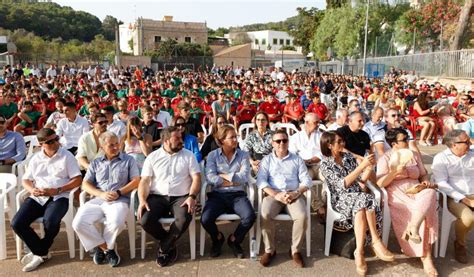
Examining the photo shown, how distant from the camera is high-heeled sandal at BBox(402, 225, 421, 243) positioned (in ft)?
11.4

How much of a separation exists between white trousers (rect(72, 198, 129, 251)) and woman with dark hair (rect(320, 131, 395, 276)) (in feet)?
6.55

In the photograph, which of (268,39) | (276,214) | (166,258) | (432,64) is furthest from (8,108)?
(268,39)

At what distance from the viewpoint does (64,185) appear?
3891mm

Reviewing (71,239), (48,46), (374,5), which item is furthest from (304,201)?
(48,46)

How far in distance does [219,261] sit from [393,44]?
33498 millimetres

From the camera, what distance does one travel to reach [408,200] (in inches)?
148

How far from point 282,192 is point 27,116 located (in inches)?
234

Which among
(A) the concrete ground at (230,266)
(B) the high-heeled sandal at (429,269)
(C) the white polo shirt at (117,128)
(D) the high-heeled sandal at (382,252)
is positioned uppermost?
(C) the white polo shirt at (117,128)

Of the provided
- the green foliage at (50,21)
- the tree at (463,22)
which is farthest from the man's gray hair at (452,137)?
the green foliage at (50,21)

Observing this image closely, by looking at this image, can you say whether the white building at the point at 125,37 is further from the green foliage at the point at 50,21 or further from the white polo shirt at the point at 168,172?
the white polo shirt at the point at 168,172

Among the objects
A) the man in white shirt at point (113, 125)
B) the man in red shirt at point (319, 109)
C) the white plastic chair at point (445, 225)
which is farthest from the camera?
the man in red shirt at point (319, 109)

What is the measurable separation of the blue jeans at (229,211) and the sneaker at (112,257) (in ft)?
2.78

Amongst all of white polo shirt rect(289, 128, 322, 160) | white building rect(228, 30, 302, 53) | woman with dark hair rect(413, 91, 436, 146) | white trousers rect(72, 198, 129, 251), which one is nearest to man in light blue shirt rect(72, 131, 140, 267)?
white trousers rect(72, 198, 129, 251)

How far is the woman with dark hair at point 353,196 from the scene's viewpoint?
11.6 feet
